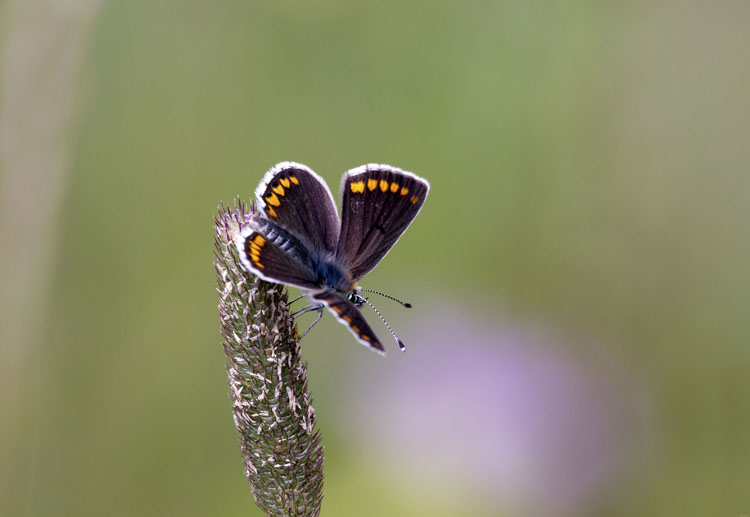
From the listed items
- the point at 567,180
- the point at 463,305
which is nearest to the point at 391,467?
the point at 463,305

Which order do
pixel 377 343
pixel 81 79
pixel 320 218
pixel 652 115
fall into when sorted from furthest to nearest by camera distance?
pixel 652 115
pixel 81 79
pixel 320 218
pixel 377 343

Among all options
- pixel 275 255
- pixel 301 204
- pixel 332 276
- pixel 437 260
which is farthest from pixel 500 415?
pixel 275 255

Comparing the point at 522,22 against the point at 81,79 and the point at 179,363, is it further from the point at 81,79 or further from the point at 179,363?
the point at 179,363

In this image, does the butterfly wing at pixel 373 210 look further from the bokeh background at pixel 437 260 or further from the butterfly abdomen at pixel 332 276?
the bokeh background at pixel 437 260

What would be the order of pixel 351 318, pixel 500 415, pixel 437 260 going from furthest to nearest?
1. pixel 437 260
2. pixel 500 415
3. pixel 351 318

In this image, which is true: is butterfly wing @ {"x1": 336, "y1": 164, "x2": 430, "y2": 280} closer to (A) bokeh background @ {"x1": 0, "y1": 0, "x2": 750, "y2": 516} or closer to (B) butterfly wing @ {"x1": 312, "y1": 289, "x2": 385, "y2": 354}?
(B) butterfly wing @ {"x1": 312, "y1": 289, "x2": 385, "y2": 354}

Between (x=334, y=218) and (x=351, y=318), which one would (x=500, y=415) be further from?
(x=351, y=318)
